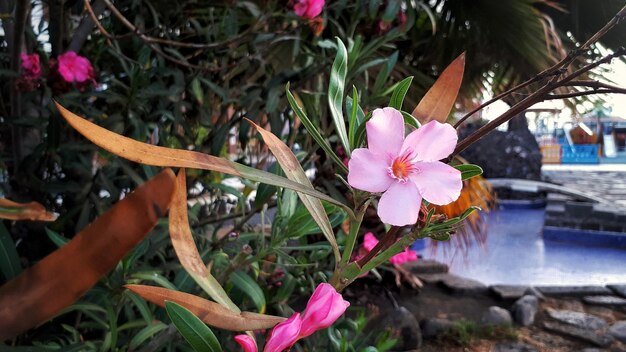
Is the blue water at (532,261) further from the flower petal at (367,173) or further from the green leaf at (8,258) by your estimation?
the flower petal at (367,173)

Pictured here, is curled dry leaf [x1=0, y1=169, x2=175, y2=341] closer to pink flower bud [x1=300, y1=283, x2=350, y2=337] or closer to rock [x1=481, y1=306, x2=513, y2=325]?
pink flower bud [x1=300, y1=283, x2=350, y2=337]

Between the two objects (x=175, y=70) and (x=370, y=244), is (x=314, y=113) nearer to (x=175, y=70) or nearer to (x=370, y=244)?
(x=175, y=70)

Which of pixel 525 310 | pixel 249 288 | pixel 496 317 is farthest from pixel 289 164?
pixel 525 310

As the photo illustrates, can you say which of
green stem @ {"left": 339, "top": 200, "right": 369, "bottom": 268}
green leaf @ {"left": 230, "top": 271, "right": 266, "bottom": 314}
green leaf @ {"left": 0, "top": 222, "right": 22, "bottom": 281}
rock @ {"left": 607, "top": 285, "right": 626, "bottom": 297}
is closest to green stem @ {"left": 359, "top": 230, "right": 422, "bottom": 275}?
green stem @ {"left": 339, "top": 200, "right": 369, "bottom": 268}

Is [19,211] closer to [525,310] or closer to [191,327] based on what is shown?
[191,327]

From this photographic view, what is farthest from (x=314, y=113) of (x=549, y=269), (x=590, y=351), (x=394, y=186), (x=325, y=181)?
(x=549, y=269)

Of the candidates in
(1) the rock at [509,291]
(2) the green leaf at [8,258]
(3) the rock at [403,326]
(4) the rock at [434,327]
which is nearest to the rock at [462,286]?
(1) the rock at [509,291]
